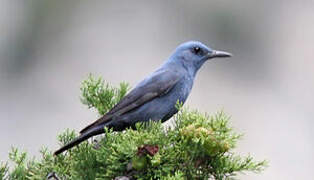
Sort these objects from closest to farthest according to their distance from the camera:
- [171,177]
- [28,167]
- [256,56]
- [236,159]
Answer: [171,177] < [236,159] < [28,167] < [256,56]

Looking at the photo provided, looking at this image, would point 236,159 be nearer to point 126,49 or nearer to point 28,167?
point 28,167

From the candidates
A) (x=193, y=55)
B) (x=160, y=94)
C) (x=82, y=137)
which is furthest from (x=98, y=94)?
(x=193, y=55)

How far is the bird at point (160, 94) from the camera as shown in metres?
4.44

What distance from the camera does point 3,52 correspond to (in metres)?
11.4

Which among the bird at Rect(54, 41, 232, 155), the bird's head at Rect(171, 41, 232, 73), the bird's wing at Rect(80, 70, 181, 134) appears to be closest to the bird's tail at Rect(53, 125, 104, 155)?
the bird at Rect(54, 41, 232, 155)

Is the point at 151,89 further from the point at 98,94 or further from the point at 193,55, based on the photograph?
the point at 98,94

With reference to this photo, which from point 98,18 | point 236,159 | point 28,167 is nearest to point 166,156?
point 236,159

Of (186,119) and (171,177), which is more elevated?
(186,119)

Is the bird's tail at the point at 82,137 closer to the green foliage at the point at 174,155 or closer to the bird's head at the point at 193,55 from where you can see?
the green foliage at the point at 174,155

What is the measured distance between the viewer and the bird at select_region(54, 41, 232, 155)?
14.6 ft

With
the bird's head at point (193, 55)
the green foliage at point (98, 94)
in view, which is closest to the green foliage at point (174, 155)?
the green foliage at point (98, 94)

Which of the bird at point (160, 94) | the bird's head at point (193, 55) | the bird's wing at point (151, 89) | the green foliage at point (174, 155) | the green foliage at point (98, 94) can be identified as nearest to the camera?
the green foliage at point (174, 155)

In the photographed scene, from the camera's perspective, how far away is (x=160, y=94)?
4.77 metres

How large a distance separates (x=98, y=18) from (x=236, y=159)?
29.9 ft
